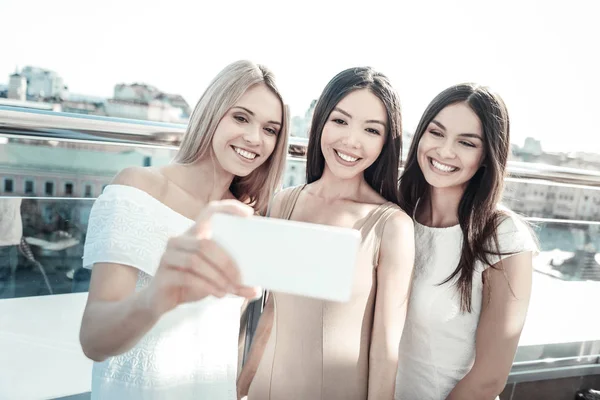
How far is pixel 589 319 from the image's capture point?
2.09 m

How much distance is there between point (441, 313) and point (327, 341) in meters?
0.27

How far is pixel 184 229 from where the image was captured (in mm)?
869

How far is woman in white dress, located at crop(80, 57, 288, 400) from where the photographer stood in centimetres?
79

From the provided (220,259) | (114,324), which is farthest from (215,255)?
(114,324)

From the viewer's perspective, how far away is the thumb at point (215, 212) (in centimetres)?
47

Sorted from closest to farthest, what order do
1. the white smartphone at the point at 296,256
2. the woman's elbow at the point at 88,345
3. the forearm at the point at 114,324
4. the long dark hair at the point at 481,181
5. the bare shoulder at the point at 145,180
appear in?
the white smartphone at the point at 296,256 → the forearm at the point at 114,324 → the woman's elbow at the point at 88,345 → the bare shoulder at the point at 145,180 → the long dark hair at the point at 481,181

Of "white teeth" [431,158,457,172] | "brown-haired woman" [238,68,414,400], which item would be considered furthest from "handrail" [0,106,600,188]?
"white teeth" [431,158,457,172]

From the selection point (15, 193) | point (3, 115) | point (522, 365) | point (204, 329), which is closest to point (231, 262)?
point (204, 329)

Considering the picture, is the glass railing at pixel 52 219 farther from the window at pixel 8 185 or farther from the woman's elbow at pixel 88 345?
the woman's elbow at pixel 88 345

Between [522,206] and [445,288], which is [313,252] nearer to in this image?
[445,288]

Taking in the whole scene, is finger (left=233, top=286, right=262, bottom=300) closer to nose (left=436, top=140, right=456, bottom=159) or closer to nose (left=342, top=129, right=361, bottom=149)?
nose (left=342, top=129, right=361, bottom=149)

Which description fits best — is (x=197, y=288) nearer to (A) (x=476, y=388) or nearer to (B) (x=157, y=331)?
(B) (x=157, y=331)

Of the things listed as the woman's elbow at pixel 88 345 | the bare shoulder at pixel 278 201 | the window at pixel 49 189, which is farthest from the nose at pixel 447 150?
the window at pixel 49 189

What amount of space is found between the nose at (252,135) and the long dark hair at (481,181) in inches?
15.0
